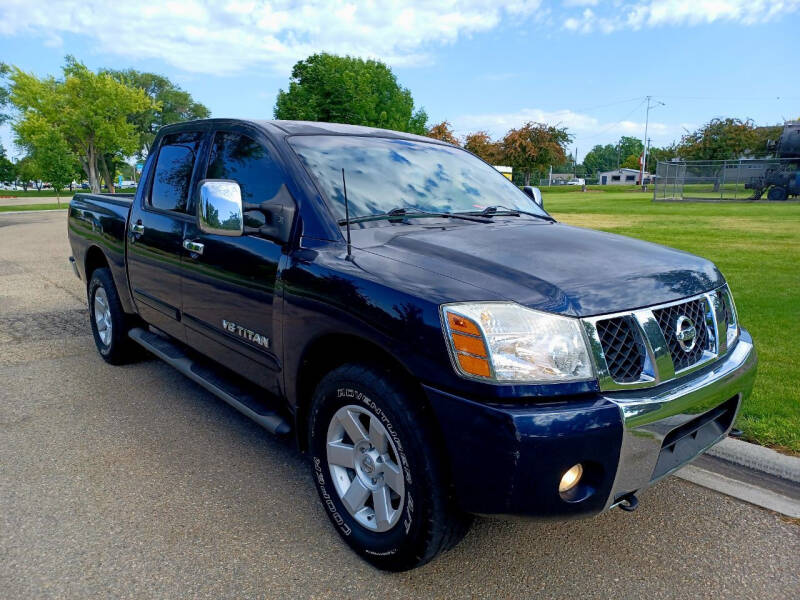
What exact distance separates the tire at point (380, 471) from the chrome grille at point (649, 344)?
0.65m

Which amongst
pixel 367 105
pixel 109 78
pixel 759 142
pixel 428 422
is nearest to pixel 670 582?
pixel 428 422

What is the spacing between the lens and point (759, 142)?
54.8 metres

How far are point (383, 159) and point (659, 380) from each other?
1.84 metres

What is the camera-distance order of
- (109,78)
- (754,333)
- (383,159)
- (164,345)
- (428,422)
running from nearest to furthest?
(428,422), (383,159), (164,345), (754,333), (109,78)

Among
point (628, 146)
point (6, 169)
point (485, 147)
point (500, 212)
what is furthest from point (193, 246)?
point (628, 146)

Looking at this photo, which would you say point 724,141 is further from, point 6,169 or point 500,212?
point 6,169

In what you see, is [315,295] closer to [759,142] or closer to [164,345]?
[164,345]

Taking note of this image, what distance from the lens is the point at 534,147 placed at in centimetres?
6172

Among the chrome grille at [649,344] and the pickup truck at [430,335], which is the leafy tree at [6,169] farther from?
the chrome grille at [649,344]

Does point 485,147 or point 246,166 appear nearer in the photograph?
point 246,166

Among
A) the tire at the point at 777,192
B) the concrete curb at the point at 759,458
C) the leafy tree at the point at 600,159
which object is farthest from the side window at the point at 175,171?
the leafy tree at the point at 600,159

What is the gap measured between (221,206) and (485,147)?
6112cm

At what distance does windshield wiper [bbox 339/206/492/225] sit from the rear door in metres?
1.32

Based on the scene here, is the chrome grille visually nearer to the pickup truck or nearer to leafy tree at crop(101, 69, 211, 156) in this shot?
the pickup truck
